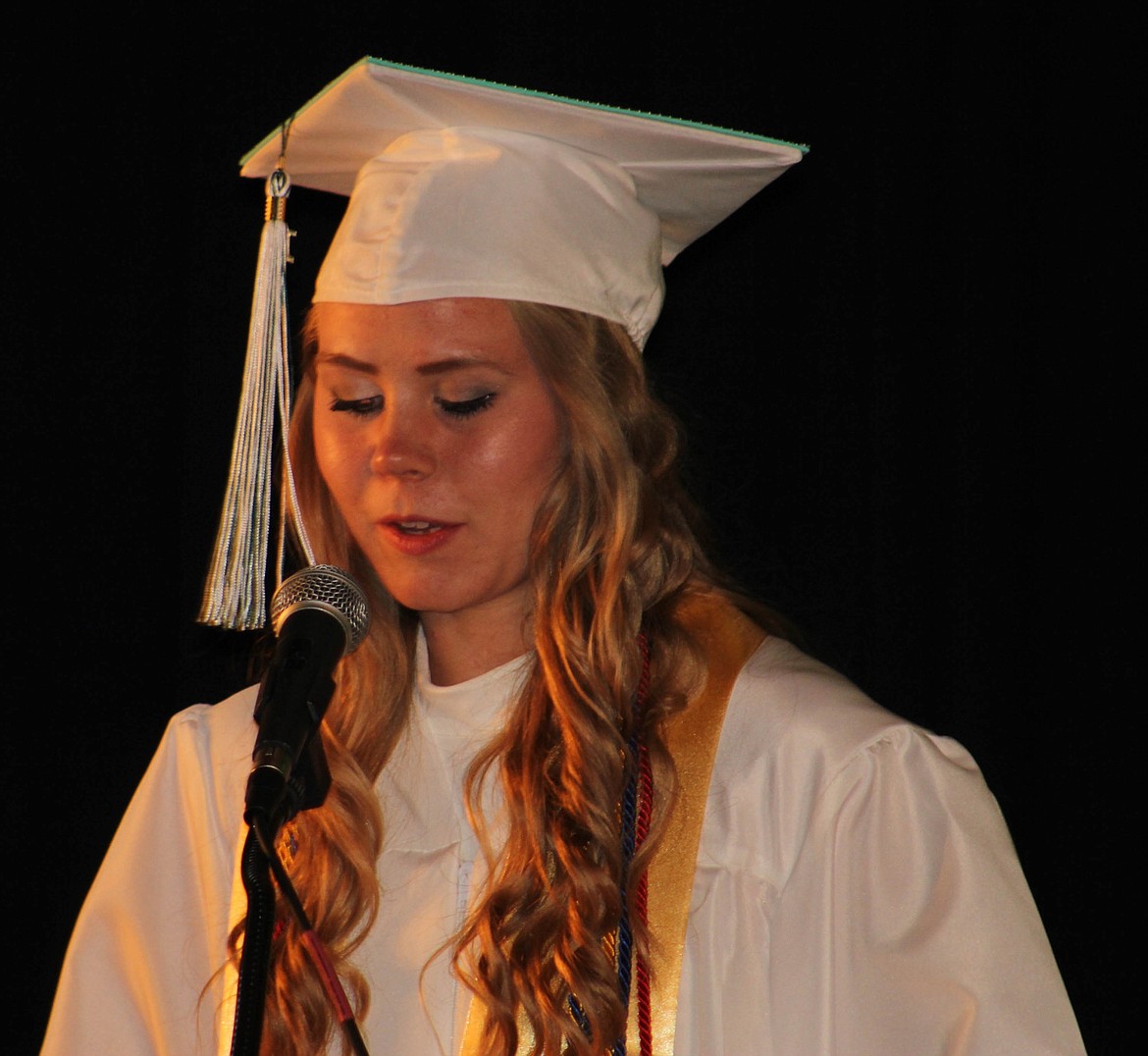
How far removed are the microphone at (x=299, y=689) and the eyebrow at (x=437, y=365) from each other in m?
0.48

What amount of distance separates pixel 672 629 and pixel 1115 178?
1.16 meters

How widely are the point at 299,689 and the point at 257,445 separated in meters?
0.77

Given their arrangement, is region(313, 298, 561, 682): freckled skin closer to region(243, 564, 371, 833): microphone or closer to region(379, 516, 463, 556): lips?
region(379, 516, 463, 556): lips

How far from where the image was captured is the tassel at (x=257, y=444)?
1831mm

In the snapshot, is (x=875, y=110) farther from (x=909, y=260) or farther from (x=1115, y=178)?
(x=1115, y=178)

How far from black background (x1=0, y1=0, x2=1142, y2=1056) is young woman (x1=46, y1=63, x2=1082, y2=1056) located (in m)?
0.47

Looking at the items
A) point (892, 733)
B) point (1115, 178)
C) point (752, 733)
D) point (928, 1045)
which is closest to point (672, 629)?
point (752, 733)

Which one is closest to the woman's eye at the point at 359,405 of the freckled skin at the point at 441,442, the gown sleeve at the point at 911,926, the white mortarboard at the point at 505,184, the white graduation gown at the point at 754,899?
the freckled skin at the point at 441,442

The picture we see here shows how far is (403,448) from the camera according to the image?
66.7 inches

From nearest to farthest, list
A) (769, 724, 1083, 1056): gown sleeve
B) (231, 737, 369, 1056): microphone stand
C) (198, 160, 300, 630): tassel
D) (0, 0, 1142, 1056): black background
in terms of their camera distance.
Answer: (231, 737, 369, 1056): microphone stand → (769, 724, 1083, 1056): gown sleeve → (198, 160, 300, 630): tassel → (0, 0, 1142, 1056): black background

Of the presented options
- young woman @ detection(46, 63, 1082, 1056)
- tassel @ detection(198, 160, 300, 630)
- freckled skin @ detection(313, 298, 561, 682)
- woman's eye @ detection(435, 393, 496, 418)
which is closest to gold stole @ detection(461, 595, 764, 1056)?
young woman @ detection(46, 63, 1082, 1056)

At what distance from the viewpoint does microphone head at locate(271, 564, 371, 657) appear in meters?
1.22

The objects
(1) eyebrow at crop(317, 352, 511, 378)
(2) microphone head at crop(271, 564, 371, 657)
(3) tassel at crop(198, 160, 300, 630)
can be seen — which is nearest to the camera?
(2) microphone head at crop(271, 564, 371, 657)

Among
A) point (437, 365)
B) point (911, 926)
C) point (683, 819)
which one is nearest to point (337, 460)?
point (437, 365)
